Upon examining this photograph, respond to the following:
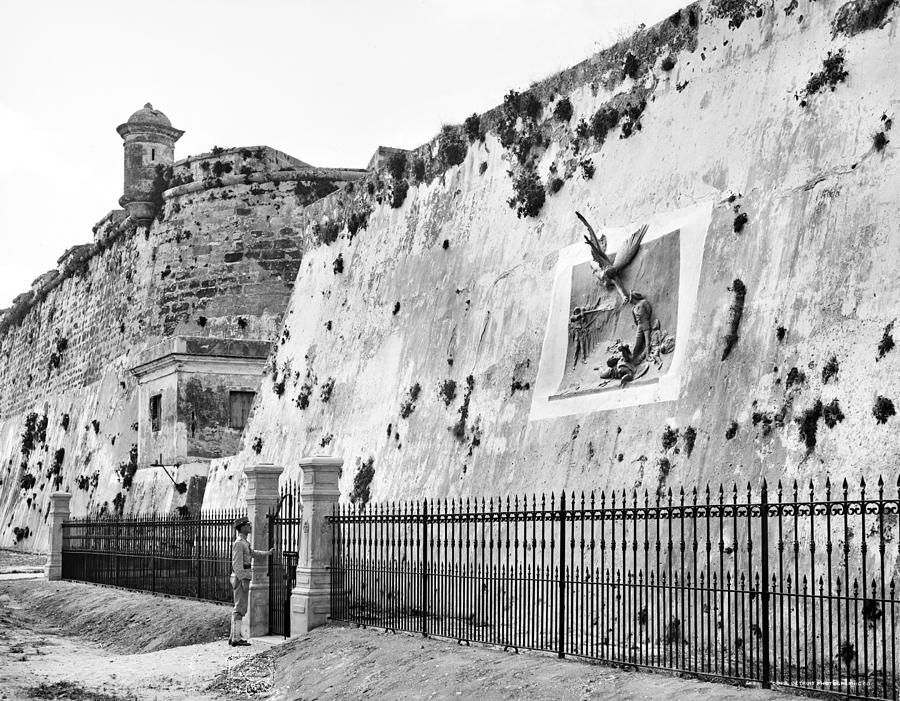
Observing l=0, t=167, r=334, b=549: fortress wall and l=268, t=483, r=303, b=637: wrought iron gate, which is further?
l=0, t=167, r=334, b=549: fortress wall

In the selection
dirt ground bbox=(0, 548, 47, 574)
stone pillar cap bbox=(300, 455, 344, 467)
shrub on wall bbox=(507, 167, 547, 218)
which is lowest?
A: dirt ground bbox=(0, 548, 47, 574)

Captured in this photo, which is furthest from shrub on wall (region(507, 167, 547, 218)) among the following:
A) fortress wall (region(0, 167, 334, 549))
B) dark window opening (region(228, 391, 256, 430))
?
dark window opening (region(228, 391, 256, 430))

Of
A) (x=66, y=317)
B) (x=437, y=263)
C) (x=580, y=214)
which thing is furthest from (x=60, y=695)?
(x=66, y=317)

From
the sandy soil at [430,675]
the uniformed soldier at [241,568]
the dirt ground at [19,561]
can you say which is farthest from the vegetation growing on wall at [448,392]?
the dirt ground at [19,561]

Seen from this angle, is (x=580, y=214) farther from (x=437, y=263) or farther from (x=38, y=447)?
(x=38, y=447)

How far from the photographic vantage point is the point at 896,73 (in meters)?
14.0

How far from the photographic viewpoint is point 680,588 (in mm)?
11047

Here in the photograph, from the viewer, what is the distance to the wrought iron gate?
1638 centimetres

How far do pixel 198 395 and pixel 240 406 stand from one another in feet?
3.40

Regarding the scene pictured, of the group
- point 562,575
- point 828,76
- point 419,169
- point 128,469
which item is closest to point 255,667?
point 562,575

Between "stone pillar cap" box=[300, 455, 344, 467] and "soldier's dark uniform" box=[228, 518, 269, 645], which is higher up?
"stone pillar cap" box=[300, 455, 344, 467]

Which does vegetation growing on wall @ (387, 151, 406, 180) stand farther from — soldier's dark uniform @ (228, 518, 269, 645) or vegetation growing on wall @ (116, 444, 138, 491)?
vegetation growing on wall @ (116, 444, 138, 491)

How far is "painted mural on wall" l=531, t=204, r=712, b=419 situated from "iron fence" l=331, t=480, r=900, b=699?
162 centimetres

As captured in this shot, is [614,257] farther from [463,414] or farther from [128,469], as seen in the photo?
[128,469]
